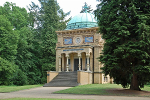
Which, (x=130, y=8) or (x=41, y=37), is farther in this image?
(x=41, y=37)

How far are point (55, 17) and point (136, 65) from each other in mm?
29416

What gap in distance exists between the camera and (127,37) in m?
16.2

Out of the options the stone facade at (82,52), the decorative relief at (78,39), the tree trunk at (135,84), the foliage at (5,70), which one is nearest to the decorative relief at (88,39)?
the stone facade at (82,52)

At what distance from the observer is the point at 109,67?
16.0 metres

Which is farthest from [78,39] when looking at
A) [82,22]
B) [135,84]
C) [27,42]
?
[135,84]

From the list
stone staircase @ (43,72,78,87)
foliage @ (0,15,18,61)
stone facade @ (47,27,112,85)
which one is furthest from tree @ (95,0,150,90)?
foliage @ (0,15,18,61)

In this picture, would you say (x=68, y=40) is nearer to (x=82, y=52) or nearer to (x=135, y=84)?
(x=82, y=52)

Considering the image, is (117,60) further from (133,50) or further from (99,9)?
(99,9)

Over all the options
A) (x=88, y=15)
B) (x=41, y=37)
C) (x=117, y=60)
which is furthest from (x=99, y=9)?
(x=41, y=37)

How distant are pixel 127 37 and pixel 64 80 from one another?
44.5 ft

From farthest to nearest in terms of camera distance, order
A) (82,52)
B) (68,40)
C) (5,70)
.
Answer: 1. (68,40)
2. (82,52)
3. (5,70)

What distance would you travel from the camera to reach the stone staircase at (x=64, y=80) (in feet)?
83.2

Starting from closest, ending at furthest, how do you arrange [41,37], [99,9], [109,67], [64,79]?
[109,67], [99,9], [64,79], [41,37]

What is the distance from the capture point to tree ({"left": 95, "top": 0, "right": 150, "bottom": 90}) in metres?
15.1
